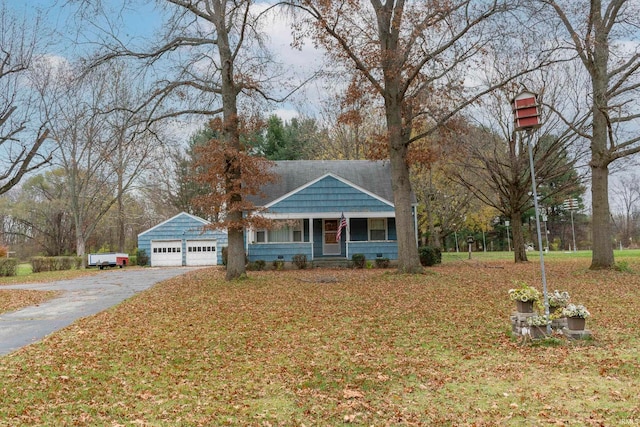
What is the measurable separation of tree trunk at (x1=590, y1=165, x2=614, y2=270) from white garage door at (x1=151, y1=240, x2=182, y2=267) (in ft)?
79.8

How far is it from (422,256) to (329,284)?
9.44 metres

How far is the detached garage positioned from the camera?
31625 millimetres

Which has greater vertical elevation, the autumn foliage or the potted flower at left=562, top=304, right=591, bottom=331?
the autumn foliage

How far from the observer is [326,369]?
5695mm

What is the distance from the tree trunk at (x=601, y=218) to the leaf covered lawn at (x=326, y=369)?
5.95 meters

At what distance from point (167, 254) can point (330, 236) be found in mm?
13221

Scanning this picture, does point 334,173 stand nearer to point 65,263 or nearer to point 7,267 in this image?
point 65,263

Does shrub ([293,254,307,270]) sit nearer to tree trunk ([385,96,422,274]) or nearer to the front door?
the front door

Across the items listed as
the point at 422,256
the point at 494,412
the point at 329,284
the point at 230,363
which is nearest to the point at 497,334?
the point at 494,412

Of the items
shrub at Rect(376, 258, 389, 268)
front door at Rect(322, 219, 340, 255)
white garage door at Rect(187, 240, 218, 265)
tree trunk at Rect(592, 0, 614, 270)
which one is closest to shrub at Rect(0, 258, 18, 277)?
white garage door at Rect(187, 240, 218, 265)

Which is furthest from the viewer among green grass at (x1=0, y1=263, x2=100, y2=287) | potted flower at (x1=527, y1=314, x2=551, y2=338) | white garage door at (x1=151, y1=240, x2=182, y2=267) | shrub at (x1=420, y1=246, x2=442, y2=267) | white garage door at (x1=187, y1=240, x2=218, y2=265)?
white garage door at (x1=151, y1=240, x2=182, y2=267)

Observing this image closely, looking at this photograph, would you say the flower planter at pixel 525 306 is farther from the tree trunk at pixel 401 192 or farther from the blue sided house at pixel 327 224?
the blue sided house at pixel 327 224

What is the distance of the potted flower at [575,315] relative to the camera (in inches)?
259

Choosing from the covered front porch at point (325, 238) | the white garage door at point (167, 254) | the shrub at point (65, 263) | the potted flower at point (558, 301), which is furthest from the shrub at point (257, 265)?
the potted flower at point (558, 301)
